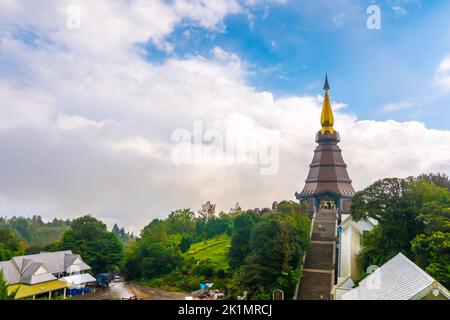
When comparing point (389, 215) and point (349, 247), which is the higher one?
point (389, 215)

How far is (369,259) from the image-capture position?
20.4m

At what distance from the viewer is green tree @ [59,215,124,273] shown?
33.4m

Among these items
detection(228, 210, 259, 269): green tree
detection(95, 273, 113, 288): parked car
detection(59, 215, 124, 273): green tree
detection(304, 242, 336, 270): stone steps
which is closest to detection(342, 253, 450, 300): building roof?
detection(304, 242, 336, 270): stone steps

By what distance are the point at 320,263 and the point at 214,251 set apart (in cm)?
1552

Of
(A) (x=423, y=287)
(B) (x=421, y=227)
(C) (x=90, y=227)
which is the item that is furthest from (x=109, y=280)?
(A) (x=423, y=287)

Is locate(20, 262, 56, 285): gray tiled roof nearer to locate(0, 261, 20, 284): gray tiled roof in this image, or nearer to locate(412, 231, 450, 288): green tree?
locate(0, 261, 20, 284): gray tiled roof

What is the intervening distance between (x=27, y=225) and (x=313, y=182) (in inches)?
2309

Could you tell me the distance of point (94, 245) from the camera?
33938 mm

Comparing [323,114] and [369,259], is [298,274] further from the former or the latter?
[323,114]

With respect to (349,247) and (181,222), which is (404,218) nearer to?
(349,247)

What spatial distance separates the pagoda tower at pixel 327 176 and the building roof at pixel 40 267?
925 inches

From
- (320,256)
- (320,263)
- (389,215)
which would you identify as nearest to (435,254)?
(389,215)

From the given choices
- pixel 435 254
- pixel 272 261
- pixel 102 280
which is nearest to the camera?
pixel 435 254

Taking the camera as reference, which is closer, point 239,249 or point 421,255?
point 421,255
